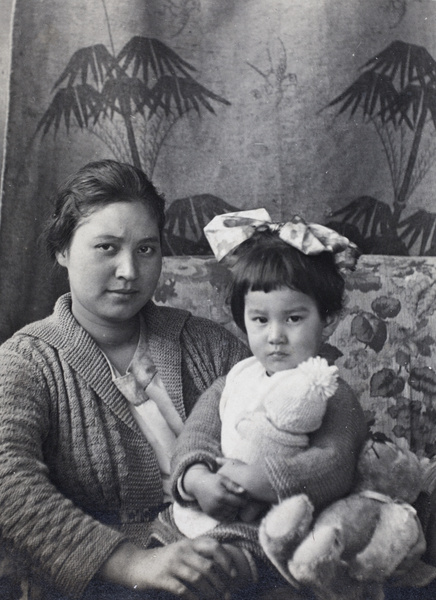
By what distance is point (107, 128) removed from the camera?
1.40m

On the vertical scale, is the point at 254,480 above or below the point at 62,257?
below

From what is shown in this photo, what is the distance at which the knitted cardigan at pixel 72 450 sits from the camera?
0.87m

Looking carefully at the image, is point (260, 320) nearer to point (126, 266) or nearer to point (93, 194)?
point (126, 266)

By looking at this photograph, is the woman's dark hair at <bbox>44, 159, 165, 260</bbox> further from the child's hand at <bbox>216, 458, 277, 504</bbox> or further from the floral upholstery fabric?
the child's hand at <bbox>216, 458, 277, 504</bbox>

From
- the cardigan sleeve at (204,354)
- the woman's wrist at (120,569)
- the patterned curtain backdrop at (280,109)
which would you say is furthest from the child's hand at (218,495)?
the patterned curtain backdrop at (280,109)

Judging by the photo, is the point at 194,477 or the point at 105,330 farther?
the point at 105,330

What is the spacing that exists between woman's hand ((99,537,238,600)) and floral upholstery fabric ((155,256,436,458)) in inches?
21.3

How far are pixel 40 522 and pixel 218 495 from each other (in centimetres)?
23

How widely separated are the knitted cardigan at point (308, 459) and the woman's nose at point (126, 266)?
0.23 metres

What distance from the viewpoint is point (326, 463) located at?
88 centimetres

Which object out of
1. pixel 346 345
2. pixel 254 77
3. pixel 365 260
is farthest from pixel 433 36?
pixel 346 345

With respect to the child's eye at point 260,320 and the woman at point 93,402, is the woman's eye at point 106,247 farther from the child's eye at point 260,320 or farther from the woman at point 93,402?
the child's eye at point 260,320

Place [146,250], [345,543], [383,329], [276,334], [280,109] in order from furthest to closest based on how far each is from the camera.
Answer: [280,109] → [383,329] → [146,250] → [276,334] → [345,543]

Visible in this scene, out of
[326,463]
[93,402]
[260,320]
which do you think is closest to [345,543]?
[326,463]
